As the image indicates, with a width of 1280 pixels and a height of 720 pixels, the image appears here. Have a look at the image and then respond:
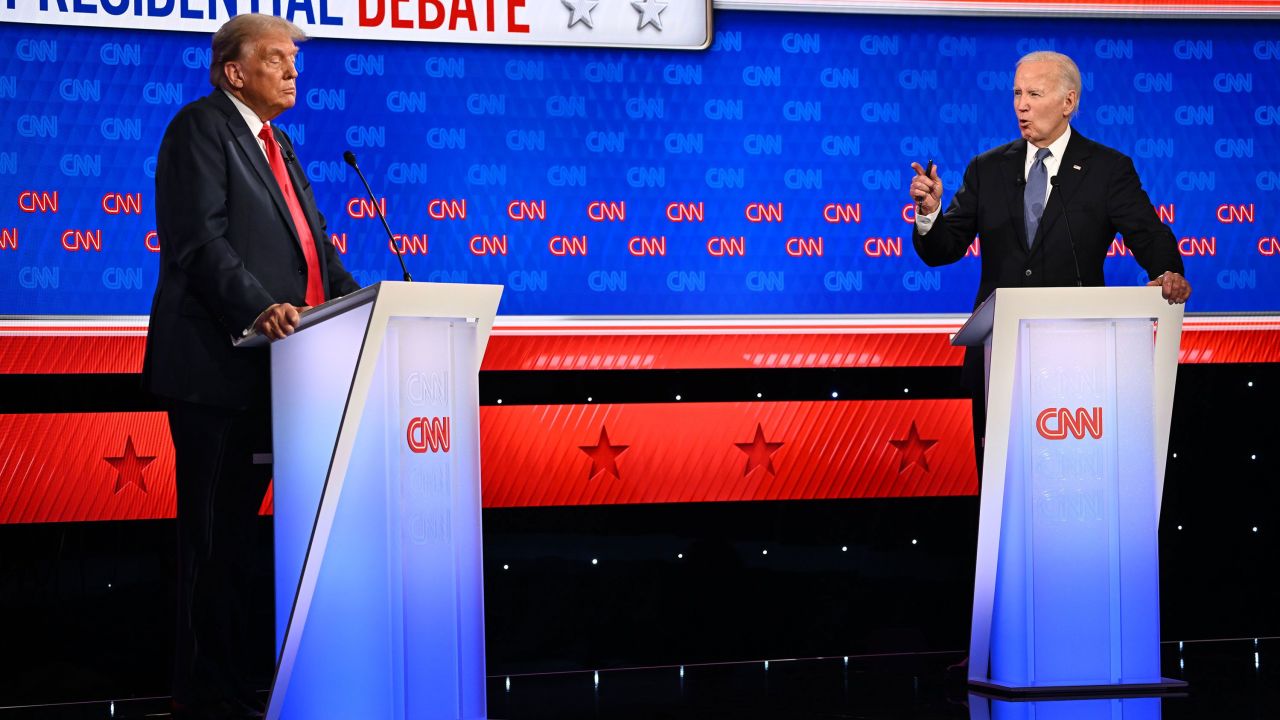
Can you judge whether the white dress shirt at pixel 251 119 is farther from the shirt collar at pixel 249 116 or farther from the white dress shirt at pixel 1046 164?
the white dress shirt at pixel 1046 164

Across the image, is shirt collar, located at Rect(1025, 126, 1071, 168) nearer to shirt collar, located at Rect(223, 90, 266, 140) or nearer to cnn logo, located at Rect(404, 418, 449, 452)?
cnn logo, located at Rect(404, 418, 449, 452)

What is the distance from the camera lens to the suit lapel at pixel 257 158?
122 inches

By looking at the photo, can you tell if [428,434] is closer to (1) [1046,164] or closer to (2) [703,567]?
(2) [703,567]

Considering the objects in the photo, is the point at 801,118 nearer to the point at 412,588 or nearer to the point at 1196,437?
the point at 1196,437

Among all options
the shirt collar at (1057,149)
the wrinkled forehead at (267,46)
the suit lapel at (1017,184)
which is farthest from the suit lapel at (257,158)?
the shirt collar at (1057,149)

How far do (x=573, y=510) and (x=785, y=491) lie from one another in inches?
26.4

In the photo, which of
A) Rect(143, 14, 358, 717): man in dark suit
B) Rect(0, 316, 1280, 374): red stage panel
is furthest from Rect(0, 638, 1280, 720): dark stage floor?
Rect(0, 316, 1280, 374): red stage panel

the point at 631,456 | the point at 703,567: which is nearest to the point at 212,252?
the point at 631,456

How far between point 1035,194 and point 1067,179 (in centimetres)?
9

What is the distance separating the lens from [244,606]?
348 centimetres

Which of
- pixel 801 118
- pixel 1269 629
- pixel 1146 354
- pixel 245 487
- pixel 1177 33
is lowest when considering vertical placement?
pixel 1269 629

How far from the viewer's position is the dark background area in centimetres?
409

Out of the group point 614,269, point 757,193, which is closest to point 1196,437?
point 757,193

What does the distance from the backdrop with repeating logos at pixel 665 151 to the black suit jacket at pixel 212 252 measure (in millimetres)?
1096
